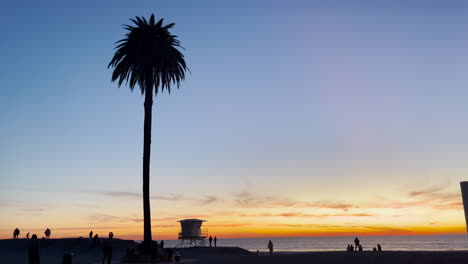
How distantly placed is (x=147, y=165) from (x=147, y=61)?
9.41 metres

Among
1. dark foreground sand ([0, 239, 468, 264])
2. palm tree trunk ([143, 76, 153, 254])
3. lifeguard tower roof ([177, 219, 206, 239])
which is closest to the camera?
palm tree trunk ([143, 76, 153, 254])

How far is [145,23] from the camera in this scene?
43.3 metres

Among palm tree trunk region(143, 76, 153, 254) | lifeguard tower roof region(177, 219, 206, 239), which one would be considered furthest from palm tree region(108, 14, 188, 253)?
lifeguard tower roof region(177, 219, 206, 239)

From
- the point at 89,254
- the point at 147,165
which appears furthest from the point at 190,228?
the point at 147,165

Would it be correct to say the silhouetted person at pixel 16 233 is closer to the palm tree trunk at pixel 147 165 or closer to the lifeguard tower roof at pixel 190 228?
the lifeguard tower roof at pixel 190 228

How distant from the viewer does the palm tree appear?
42062 millimetres

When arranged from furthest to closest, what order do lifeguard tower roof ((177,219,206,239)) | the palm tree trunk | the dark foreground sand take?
1. lifeguard tower roof ((177,219,206,239))
2. the dark foreground sand
3. the palm tree trunk

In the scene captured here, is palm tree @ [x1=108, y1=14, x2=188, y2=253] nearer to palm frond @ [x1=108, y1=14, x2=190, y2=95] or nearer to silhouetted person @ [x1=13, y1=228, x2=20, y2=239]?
palm frond @ [x1=108, y1=14, x2=190, y2=95]

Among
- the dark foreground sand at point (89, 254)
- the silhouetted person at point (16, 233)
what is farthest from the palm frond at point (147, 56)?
the silhouetted person at point (16, 233)

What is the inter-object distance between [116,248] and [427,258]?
43994 millimetres

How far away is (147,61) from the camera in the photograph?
1654 inches

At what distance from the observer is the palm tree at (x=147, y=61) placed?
42062 mm

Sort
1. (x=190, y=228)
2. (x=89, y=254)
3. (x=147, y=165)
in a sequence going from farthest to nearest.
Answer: (x=190, y=228) < (x=89, y=254) < (x=147, y=165)

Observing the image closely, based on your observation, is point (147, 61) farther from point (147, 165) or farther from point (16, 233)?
point (16, 233)
